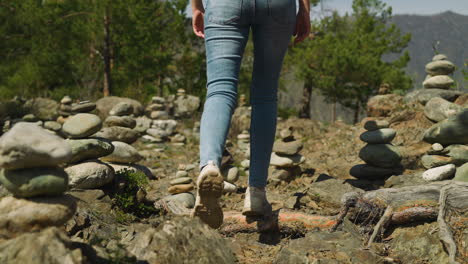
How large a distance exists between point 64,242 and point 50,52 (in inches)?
642

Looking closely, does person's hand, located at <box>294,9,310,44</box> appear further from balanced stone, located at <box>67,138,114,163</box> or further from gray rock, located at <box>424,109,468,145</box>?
gray rock, located at <box>424,109,468,145</box>

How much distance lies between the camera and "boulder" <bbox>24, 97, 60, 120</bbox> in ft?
40.3

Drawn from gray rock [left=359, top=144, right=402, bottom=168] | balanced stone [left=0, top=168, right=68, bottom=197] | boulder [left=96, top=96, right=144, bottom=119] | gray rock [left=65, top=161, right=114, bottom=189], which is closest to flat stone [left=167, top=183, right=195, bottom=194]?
gray rock [left=65, top=161, right=114, bottom=189]

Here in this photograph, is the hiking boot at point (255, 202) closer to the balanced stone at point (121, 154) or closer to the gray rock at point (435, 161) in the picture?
the gray rock at point (435, 161)

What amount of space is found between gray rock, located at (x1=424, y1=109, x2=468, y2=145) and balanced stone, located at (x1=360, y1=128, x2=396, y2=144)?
0.46 meters

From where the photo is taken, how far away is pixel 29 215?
1.77 metres

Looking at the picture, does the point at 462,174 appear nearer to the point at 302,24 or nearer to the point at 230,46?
the point at 302,24

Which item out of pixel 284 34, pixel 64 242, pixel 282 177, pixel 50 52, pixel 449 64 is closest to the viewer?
pixel 64 242

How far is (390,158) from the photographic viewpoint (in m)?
4.74

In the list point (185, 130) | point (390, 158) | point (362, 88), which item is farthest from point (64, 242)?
point (362, 88)

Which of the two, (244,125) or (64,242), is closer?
(64,242)

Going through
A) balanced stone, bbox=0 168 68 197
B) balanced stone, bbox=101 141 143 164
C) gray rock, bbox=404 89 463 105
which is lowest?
balanced stone, bbox=101 141 143 164

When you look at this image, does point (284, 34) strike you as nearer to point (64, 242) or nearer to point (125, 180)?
point (64, 242)

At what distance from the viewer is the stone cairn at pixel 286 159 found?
18.4 feet
